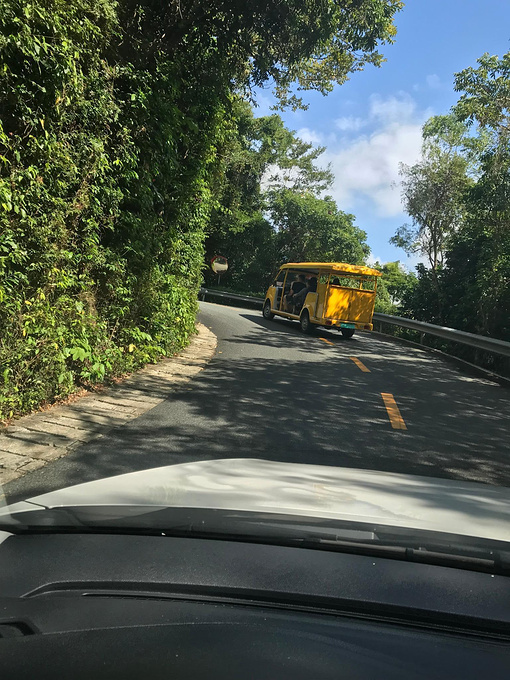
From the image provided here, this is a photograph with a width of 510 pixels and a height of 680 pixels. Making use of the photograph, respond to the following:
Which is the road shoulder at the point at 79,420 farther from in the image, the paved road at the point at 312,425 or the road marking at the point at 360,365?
the road marking at the point at 360,365

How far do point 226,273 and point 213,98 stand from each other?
1268 inches

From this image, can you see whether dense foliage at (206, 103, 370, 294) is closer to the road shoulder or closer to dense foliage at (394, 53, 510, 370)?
dense foliage at (394, 53, 510, 370)

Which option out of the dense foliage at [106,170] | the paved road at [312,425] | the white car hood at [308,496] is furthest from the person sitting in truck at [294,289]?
the white car hood at [308,496]

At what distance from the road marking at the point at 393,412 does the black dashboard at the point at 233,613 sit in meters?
5.00

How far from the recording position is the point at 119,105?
6984mm

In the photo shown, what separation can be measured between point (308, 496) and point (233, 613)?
3.14 ft

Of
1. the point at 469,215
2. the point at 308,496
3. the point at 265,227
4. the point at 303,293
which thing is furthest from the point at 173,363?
the point at 265,227

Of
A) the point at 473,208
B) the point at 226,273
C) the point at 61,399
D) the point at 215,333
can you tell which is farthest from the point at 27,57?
the point at 226,273

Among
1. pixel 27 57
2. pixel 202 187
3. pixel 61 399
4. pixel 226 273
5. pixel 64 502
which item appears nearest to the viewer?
pixel 64 502

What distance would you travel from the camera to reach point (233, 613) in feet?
5.09

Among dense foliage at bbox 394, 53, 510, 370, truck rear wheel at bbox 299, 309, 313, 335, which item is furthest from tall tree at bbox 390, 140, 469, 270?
truck rear wheel at bbox 299, 309, 313, 335

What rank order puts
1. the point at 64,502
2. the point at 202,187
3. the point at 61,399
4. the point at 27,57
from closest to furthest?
1. the point at 64,502
2. the point at 27,57
3. the point at 61,399
4. the point at 202,187

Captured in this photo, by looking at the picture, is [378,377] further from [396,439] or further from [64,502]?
[64,502]

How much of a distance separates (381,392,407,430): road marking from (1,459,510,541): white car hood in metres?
3.60
